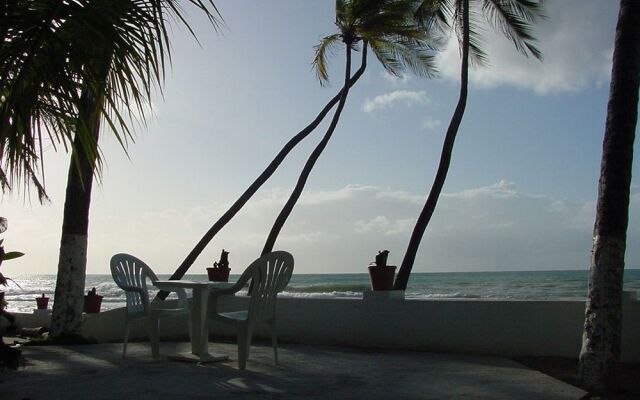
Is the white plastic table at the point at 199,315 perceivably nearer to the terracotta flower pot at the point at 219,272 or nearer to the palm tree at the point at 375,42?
the terracotta flower pot at the point at 219,272

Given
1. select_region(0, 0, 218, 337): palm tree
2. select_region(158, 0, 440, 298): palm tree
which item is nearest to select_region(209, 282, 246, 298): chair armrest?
select_region(0, 0, 218, 337): palm tree

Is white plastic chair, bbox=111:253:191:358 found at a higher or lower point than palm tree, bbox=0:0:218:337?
lower

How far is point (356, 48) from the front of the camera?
11141mm

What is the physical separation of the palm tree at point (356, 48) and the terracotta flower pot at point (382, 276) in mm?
3223

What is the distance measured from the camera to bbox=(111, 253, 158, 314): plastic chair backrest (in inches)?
207

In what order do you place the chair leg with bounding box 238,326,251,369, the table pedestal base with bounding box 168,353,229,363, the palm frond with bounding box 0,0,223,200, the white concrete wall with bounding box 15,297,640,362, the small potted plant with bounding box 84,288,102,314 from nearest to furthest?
1. the palm frond with bounding box 0,0,223,200
2. the chair leg with bounding box 238,326,251,369
3. the table pedestal base with bounding box 168,353,229,363
4. the white concrete wall with bounding box 15,297,640,362
5. the small potted plant with bounding box 84,288,102,314

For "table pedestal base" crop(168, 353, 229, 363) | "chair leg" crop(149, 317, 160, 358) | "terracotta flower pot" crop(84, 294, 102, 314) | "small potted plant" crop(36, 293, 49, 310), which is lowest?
"small potted plant" crop(36, 293, 49, 310)

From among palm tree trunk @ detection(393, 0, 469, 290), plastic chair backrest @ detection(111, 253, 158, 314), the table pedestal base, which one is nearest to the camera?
the table pedestal base

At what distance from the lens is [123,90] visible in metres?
3.07

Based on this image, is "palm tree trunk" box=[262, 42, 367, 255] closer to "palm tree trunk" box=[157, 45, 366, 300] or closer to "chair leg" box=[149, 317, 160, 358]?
"palm tree trunk" box=[157, 45, 366, 300]

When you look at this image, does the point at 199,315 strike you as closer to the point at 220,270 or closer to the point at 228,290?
the point at 228,290

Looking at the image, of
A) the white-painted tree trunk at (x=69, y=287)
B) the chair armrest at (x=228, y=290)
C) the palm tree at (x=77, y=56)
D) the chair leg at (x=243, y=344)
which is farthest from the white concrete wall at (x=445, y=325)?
the palm tree at (x=77, y=56)

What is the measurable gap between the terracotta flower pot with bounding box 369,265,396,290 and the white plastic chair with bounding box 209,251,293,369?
1672 mm

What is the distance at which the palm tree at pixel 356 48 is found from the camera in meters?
9.67
